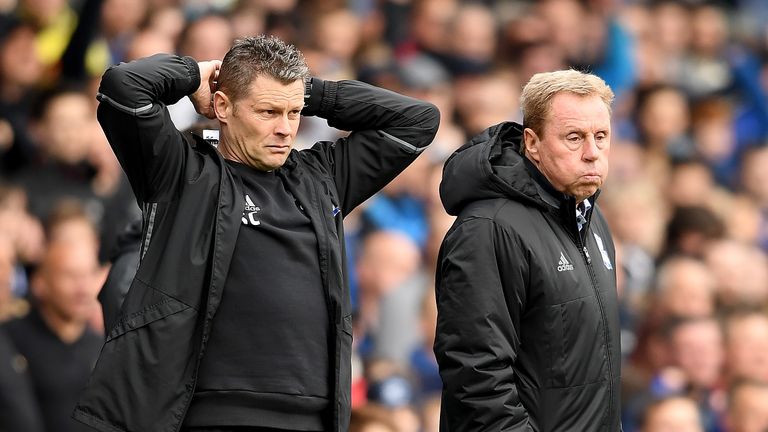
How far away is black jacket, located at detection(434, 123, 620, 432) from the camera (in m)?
4.67

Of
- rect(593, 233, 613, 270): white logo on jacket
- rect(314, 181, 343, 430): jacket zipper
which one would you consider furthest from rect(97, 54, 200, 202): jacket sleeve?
rect(593, 233, 613, 270): white logo on jacket

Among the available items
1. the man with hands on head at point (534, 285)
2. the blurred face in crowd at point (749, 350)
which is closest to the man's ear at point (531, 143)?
the man with hands on head at point (534, 285)

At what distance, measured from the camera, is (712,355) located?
8875 mm

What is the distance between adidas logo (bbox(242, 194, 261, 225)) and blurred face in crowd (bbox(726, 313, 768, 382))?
5120 mm

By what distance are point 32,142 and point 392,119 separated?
427 cm

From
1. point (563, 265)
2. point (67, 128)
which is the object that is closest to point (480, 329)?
point (563, 265)

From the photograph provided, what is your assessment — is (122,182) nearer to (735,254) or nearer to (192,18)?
(192,18)

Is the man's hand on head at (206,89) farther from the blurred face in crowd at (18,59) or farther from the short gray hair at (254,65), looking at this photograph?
the blurred face in crowd at (18,59)

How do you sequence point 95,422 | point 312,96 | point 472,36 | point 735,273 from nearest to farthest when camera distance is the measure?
1. point 95,422
2. point 312,96
3. point 735,273
4. point 472,36

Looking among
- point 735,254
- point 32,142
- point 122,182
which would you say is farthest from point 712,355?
point 32,142

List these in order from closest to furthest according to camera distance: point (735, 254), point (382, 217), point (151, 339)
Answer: point (151, 339) < point (382, 217) < point (735, 254)

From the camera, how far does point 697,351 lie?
880cm

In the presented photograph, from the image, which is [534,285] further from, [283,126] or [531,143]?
[283,126]

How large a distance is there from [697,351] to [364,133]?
14.0ft
